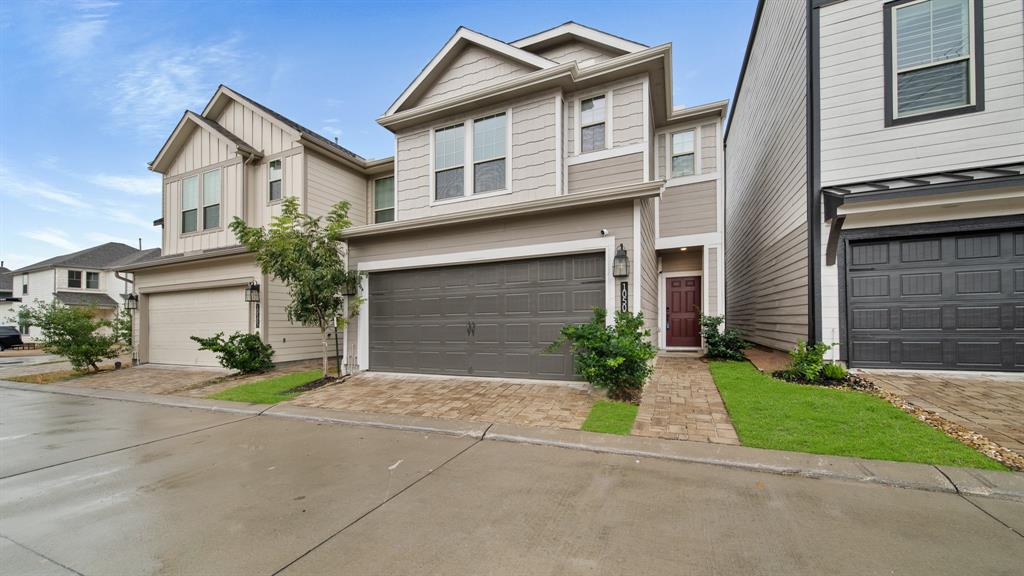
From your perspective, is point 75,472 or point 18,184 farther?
point 18,184

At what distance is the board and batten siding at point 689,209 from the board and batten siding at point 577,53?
400 centimetres

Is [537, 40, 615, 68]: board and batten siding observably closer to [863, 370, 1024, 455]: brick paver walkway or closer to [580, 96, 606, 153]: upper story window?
[580, 96, 606, 153]: upper story window

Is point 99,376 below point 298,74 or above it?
below

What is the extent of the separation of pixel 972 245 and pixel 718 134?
5672 mm

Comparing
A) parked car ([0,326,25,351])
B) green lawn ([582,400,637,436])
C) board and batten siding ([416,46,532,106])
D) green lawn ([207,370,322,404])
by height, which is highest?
board and batten siding ([416,46,532,106])

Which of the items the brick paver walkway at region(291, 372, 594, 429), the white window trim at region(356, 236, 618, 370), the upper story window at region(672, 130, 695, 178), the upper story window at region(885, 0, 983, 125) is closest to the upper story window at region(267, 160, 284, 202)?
the white window trim at region(356, 236, 618, 370)

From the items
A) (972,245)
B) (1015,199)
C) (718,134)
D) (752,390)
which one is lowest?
(752,390)

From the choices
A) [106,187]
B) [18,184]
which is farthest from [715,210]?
[18,184]

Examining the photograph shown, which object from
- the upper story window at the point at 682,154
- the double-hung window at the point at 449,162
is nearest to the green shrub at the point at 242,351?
the double-hung window at the point at 449,162

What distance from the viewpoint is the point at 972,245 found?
577 centimetres

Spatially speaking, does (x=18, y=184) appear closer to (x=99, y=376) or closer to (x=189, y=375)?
(x=99, y=376)

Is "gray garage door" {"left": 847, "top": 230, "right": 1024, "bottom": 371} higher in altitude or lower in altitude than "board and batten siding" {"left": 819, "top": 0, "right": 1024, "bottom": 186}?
lower

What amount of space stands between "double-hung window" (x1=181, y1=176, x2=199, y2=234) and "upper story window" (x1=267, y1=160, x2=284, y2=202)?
114 inches

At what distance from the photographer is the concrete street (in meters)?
2.21
